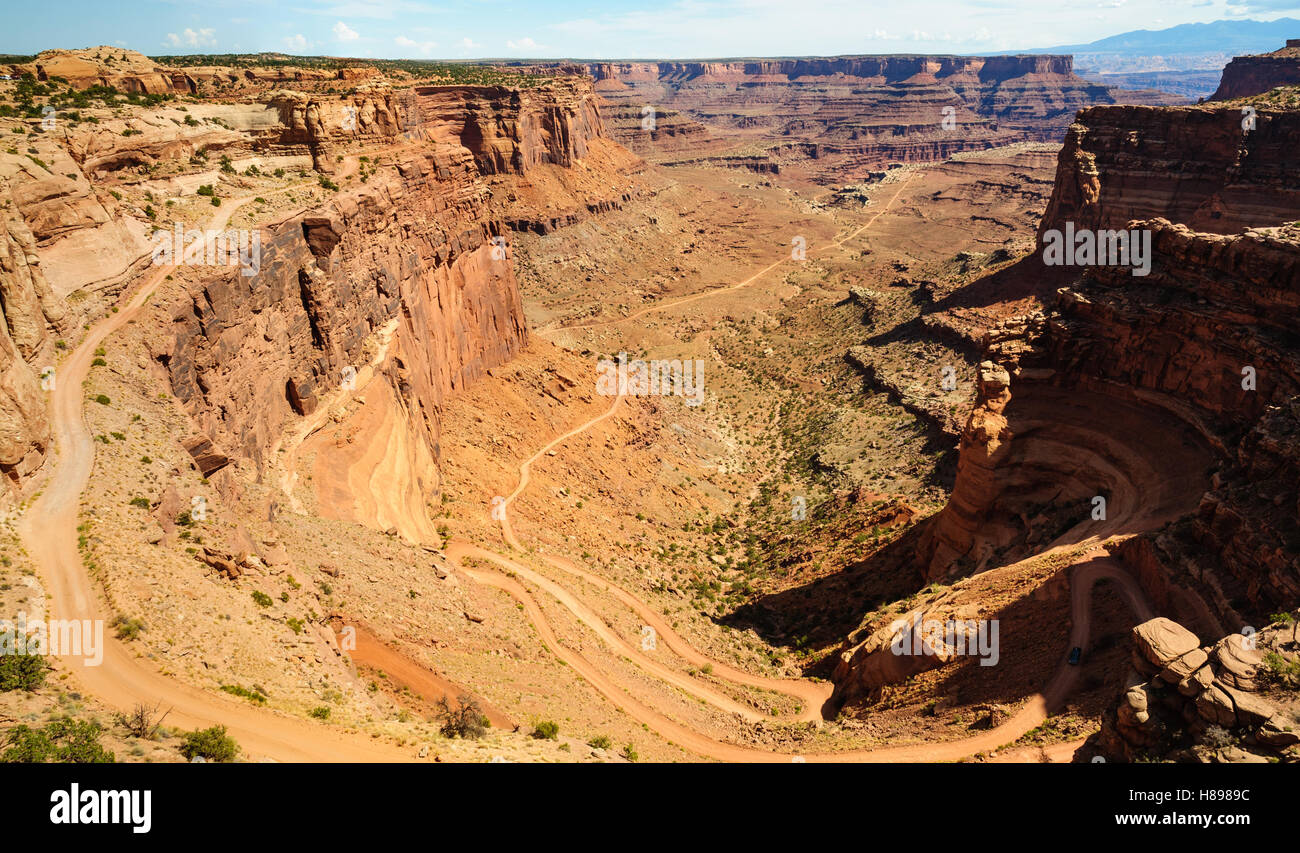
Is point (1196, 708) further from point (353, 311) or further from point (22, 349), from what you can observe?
point (353, 311)

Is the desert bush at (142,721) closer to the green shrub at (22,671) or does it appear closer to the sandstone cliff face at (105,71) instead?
the green shrub at (22,671)

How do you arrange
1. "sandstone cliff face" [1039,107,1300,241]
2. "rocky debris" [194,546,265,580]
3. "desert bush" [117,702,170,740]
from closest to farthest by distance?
1. "desert bush" [117,702,170,740]
2. "rocky debris" [194,546,265,580]
3. "sandstone cliff face" [1039,107,1300,241]

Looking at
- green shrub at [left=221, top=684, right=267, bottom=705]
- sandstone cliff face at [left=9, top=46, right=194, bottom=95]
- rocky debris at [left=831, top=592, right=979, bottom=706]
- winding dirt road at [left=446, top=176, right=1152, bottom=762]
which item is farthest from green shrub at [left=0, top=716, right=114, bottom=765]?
sandstone cliff face at [left=9, top=46, right=194, bottom=95]

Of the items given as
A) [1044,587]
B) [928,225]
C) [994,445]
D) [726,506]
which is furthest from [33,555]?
[928,225]

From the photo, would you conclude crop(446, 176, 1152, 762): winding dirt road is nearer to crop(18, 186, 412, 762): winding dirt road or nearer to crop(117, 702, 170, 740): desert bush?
crop(18, 186, 412, 762): winding dirt road

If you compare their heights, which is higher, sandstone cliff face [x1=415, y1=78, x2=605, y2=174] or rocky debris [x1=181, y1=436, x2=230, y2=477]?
sandstone cliff face [x1=415, y1=78, x2=605, y2=174]

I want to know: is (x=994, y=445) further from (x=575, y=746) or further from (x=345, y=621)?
(x=345, y=621)
